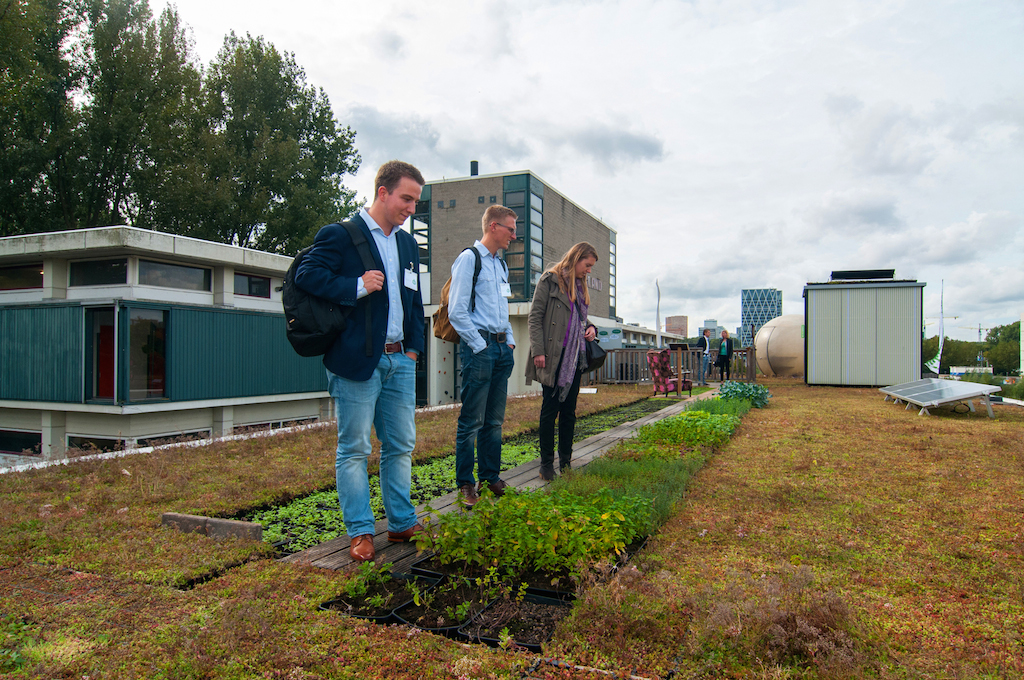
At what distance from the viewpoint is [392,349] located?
9.70ft

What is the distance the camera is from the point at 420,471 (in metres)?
5.03

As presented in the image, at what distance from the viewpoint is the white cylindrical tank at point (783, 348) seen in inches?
934

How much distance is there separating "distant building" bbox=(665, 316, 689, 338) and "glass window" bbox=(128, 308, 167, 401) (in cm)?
6319

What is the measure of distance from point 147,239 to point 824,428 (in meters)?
11.3

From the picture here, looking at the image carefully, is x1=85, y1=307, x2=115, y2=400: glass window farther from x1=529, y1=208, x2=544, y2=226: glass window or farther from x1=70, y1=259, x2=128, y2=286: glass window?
x1=529, y1=208, x2=544, y2=226: glass window

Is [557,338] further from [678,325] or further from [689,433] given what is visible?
[678,325]

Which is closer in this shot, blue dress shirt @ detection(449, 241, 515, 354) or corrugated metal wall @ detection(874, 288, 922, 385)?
blue dress shirt @ detection(449, 241, 515, 354)

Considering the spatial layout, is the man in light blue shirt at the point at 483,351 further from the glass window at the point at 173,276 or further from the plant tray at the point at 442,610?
the glass window at the point at 173,276

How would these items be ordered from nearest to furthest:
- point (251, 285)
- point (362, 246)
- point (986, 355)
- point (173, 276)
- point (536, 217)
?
point (362, 246) → point (173, 276) → point (251, 285) → point (536, 217) → point (986, 355)

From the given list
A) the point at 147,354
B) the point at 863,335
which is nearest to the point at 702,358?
the point at 863,335

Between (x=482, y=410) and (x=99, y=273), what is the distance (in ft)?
35.0

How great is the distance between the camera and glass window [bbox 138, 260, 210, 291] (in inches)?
428

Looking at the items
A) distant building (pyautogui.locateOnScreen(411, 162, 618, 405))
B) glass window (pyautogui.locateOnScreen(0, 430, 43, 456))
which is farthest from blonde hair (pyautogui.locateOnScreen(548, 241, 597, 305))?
distant building (pyautogui.locateOnScreen(411, 162, 618, 405))

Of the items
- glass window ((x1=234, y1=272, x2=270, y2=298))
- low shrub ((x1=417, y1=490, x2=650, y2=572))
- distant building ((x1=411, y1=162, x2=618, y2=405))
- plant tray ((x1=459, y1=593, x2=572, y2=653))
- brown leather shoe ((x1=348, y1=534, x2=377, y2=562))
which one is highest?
distant building ((x1=411, y1=162, x2=618, y2=405))
